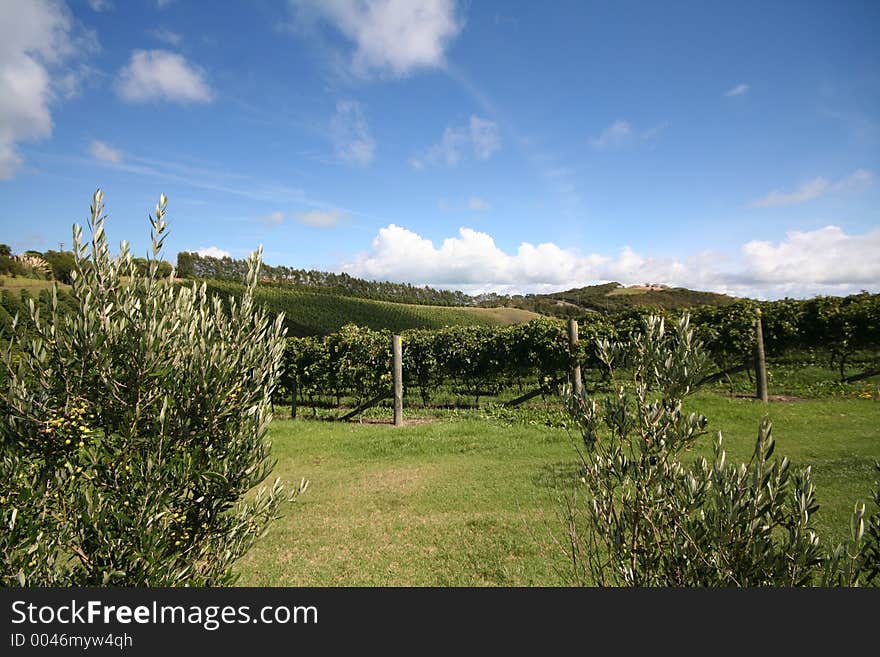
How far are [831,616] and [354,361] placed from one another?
1568 centimetres

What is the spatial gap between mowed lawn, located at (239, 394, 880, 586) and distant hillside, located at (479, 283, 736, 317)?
120ft

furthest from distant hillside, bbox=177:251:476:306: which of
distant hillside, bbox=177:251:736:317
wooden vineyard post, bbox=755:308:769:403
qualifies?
wooden vineyard post, bbox=755:308:769:403

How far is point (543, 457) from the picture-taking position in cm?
998

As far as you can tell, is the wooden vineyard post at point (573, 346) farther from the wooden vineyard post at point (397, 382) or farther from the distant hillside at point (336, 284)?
the distant hillside at point (336, 284)

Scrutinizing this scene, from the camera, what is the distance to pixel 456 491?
26.8 feet

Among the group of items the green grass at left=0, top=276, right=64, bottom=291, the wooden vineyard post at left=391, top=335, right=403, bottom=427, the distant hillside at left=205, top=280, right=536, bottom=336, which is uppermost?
the green grass at left=0, top=276, right=64, bottom=291

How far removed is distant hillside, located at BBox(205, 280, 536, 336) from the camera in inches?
1608

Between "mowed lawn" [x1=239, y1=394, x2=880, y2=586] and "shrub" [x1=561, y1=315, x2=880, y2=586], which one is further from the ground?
"shrub" [x1=561, y1=315, x2=880, y2=586]

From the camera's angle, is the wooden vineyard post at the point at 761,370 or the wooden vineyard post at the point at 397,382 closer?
the wooden vineyard post at the point at 761,370

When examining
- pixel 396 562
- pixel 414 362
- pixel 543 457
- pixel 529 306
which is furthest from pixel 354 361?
pixel 529 306

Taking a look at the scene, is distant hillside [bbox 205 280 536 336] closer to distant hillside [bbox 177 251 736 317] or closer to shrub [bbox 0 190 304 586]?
distant hillside [bbox 177 251 736 317]

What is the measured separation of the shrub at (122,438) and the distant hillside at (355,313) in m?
35.0

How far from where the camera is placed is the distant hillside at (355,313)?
1608 inches

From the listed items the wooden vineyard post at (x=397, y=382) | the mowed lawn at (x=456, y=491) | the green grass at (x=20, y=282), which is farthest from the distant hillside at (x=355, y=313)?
the mowed lawn at (x=456, y=491)
